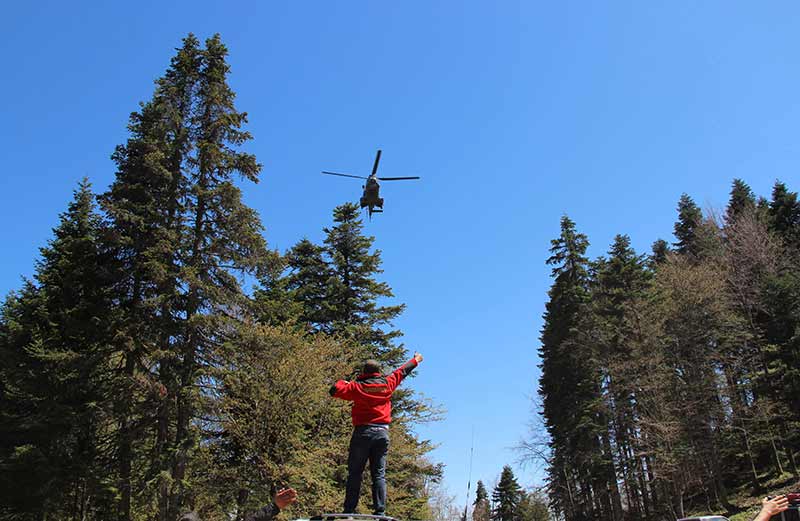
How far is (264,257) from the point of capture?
2309 centimetres

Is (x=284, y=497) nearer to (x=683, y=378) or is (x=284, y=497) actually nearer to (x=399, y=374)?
(x=399, y=374)

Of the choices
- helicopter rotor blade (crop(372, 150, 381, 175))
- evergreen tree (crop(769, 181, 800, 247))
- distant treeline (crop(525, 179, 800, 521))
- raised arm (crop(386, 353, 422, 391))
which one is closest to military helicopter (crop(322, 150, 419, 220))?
helicopter rotor blade (crop(372, 150, 381, 175))

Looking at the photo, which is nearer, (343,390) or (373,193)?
(343,390)

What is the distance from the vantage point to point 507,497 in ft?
222

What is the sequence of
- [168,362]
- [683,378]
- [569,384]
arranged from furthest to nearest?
[569,384], [683,378], [168,362]

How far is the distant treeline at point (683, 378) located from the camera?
3012 centimetres

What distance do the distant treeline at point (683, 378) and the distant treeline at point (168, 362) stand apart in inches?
568

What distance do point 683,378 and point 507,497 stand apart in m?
42.8

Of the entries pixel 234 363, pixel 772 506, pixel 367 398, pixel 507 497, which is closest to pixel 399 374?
pixel 367 398

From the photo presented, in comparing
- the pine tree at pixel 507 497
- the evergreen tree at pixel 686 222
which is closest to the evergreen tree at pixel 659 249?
the evergreen tree at pixel 686 222

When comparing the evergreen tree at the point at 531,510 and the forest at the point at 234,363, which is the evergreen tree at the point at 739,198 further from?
the evergreen tree at the point at 531,510

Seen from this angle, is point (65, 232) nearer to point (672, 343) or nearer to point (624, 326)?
point (624, 326)

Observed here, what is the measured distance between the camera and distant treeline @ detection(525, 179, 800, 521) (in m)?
30.1

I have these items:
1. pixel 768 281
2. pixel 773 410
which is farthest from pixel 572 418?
pixel 768 281
